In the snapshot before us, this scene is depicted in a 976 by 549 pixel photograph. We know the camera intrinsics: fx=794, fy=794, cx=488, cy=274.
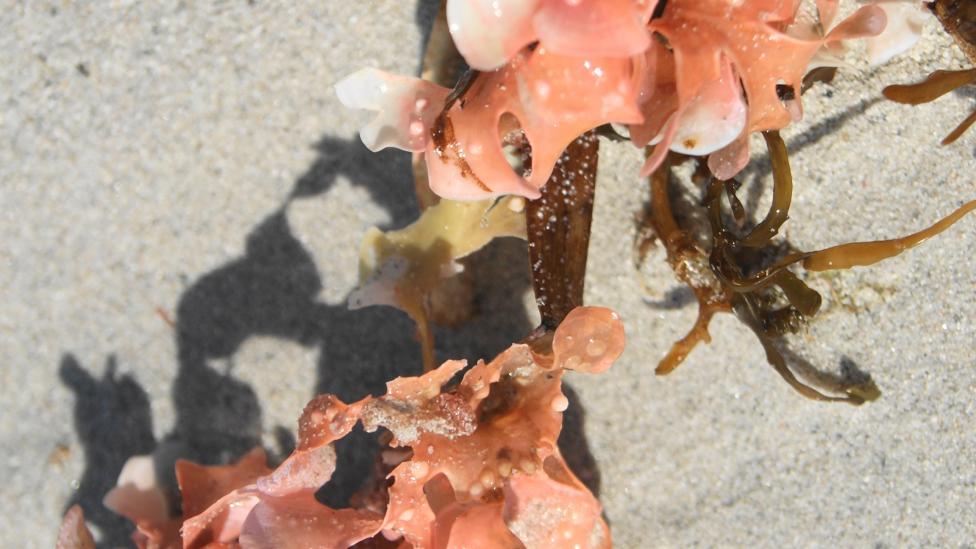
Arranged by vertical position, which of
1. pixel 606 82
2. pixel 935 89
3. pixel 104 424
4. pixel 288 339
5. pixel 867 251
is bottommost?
pixel 104 424

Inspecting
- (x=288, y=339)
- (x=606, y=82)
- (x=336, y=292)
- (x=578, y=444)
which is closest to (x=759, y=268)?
(x=578, y=444)

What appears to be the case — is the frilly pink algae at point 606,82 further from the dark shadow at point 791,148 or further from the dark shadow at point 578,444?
the dark shadow at point 578,444

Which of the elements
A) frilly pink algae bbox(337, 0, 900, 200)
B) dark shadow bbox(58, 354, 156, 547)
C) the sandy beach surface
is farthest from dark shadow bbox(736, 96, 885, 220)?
dark shadow bbox(58, 354, 156, 547)

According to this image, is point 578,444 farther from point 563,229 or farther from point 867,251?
point 867,251

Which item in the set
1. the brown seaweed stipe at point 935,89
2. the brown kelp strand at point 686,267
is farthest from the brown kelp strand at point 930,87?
the brown kelp strand at point 686,267

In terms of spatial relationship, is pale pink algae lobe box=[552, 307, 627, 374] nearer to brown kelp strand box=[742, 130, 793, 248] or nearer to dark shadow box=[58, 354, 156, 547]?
brown kelp strand box=[742, 130, 793, 248]

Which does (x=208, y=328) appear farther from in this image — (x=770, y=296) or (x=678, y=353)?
(x=770, y=296)

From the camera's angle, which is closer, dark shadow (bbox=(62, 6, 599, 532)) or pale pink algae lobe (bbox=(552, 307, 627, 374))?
pale pink algae lobe (bbox=(552, 307, 627, 374))
